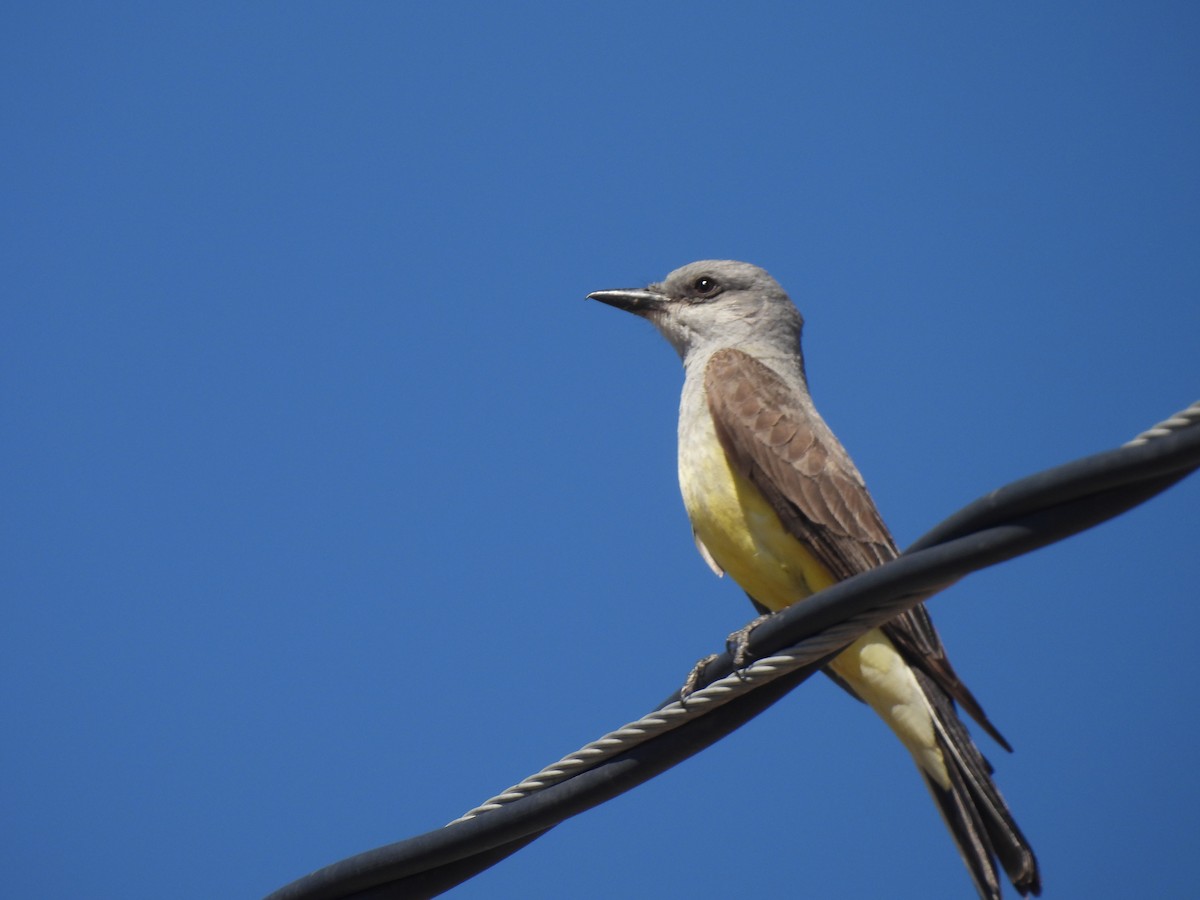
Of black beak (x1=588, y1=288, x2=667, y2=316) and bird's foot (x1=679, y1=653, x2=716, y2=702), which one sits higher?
black beak (x1=588, y1=288, x2=667, y2=316)

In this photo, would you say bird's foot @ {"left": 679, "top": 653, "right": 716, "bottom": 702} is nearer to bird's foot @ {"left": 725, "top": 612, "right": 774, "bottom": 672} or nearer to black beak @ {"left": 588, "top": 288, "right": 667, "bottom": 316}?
bird's foot @ {"left": 725, "top": 612, "right": 774, "bottom": 672}

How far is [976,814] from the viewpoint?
441cm

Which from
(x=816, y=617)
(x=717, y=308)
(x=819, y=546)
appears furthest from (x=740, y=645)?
(x=717, y=308)

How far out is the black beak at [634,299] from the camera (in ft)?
23.3

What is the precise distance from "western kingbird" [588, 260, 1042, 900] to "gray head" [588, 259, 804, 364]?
67 centimetres

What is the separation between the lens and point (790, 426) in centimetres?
533

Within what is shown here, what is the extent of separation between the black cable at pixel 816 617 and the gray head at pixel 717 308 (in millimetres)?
3783

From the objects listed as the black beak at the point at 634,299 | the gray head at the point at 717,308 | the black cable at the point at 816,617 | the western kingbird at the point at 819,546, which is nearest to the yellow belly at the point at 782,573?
the western kingbird at the point at 819,546

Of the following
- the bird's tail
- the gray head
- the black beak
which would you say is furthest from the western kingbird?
the black beak

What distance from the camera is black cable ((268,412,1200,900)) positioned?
237cm

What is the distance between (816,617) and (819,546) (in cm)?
207

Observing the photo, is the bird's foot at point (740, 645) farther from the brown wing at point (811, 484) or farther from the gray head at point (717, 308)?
the gray head at point (717, 308)

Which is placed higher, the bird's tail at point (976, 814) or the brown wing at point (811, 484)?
the brown wing at point (811, 484)

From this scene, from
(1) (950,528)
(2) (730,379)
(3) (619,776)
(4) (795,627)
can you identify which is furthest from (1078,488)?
(2) (730,379)
